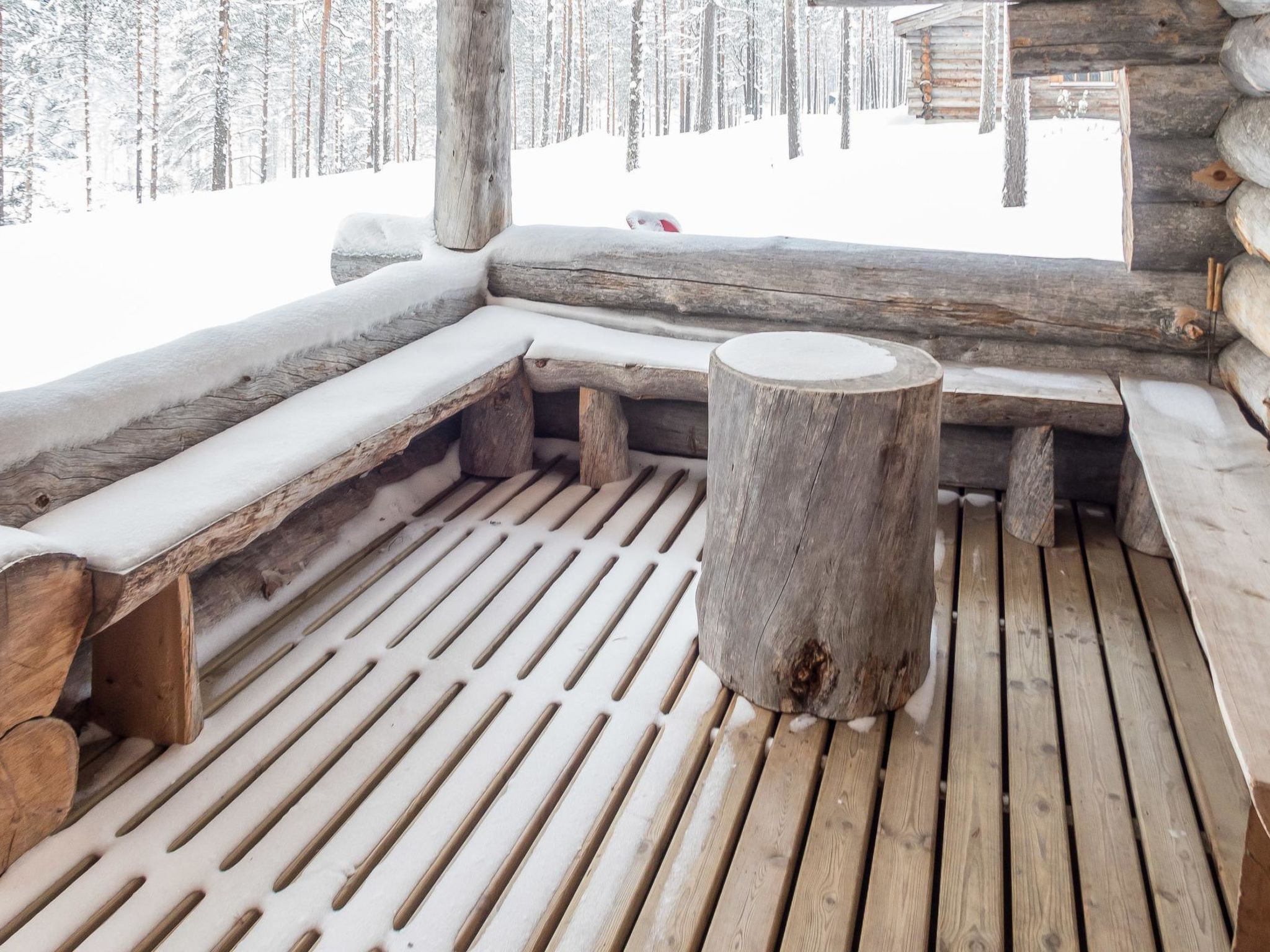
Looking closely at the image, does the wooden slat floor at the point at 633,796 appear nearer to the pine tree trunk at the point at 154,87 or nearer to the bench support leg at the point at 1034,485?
the bench support leg at the point at 1034,485

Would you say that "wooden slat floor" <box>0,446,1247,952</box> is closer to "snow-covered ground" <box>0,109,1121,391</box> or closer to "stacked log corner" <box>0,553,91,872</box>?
"stacked log corner" <box>0,553,91,872</box>

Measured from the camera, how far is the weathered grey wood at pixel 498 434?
3584 millimetres

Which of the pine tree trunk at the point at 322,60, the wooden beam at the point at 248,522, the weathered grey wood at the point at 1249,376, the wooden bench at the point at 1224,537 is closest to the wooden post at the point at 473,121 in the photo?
the wooden beam at the point at 248,522

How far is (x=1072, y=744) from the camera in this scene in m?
2.11

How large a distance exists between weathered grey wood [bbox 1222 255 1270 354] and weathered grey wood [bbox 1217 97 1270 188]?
0.27 meters

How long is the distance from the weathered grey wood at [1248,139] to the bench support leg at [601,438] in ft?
6.94

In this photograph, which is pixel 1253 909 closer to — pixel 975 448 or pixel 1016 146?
pixel 975 448

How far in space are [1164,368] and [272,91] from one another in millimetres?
13406

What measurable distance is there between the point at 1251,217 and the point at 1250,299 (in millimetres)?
253

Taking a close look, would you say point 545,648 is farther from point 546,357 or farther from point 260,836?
point 546,357

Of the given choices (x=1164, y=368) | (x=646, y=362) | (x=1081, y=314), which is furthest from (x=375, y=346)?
(x=1164, y=368)

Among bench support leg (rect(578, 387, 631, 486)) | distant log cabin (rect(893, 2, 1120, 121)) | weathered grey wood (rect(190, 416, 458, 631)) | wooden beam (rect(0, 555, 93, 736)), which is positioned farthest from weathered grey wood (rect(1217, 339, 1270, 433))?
distant log cabin (rect(893, 2, 1120, 121))

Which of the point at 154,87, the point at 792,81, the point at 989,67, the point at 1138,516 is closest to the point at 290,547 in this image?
the point at 1138,516

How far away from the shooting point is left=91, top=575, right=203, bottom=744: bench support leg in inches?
80.5
